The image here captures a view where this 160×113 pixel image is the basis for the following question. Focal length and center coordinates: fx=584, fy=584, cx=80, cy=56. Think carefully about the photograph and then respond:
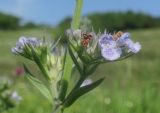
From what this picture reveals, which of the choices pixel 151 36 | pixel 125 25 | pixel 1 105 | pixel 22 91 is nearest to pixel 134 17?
pixel 125 25

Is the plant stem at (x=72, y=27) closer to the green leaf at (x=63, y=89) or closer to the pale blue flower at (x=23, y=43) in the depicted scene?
the green leaf at (x=63, y=89)

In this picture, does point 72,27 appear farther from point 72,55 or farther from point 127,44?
point 127,44

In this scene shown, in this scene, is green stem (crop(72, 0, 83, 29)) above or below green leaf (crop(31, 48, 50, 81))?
above

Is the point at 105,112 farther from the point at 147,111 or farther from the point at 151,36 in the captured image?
the point at 151,36

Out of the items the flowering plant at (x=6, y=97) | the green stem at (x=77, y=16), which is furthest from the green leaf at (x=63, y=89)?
the flowering plant at (x=6, y=97)

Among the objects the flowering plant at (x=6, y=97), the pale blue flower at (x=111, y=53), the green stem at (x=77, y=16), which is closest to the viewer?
the pale blue flower at (x=111, y=53)

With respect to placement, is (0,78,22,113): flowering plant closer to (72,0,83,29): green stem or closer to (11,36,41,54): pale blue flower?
(11,36,41,54): pale blue flower

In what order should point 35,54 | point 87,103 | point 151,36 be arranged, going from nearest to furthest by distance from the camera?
A: point 35,54
point 87,103
point 151,36

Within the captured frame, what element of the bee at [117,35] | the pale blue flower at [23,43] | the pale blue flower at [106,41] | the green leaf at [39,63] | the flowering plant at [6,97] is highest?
the pale blue flower at [23,43]

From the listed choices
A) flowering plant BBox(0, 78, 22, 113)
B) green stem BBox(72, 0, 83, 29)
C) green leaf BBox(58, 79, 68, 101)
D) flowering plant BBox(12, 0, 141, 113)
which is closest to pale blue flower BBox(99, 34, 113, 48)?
flowering plant BBox(12, 0, 141, 113)
